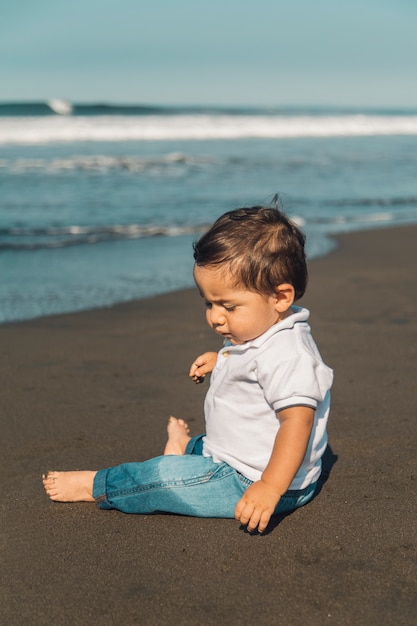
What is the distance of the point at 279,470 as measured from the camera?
2230 mm

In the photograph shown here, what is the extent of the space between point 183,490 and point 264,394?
404 millimetres

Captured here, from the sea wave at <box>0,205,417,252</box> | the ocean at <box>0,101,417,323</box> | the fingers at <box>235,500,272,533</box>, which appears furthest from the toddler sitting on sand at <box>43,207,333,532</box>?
the sea wave at <box>0,205,417,252</box>

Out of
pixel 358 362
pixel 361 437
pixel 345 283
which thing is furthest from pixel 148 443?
pixel 345 283

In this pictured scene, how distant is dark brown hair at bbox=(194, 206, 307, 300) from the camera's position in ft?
7.65

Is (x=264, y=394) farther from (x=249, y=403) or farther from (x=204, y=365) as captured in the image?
(x=204, y=365)

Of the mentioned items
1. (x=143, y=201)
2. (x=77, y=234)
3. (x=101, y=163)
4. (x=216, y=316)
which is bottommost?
(x=101, y=163)

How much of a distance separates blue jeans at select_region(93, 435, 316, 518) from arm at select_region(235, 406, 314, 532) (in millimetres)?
205

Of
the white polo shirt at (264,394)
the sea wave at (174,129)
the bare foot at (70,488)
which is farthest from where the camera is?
the sea wave at (174,129)

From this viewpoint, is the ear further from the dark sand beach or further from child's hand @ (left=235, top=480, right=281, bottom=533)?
the dark sand beach

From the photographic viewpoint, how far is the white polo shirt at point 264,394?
230cm

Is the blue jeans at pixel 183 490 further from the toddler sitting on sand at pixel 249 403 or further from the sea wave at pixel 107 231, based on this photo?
the sea wave at pixel 107 231

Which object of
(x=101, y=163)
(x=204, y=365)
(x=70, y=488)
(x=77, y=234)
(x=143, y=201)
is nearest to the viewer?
(x=70, y=488)

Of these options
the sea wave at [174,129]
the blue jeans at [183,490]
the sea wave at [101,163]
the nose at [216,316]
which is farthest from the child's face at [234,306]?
the sea wave at [174,129]

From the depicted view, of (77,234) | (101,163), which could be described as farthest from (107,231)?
(101,163)
